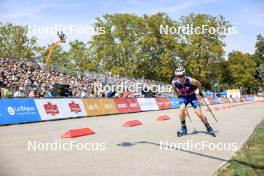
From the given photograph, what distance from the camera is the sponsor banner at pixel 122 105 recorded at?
1106 inches

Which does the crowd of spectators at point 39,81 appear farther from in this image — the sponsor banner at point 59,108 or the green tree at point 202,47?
the green tree at point 202,47

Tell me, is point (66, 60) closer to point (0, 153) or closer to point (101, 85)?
point (101, 85)

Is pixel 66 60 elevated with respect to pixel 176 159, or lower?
elevated

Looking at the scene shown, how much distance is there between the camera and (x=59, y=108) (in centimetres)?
2136

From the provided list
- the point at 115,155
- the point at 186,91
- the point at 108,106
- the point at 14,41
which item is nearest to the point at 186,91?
the point at 186,91

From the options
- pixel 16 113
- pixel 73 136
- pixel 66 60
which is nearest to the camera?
pixel 73 136

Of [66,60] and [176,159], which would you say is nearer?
[176,159]

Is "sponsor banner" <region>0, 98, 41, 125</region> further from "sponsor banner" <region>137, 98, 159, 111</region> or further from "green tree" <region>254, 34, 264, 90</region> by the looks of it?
"green tree" <region>254, 34, 264, 90</region>

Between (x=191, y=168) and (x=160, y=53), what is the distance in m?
66.9

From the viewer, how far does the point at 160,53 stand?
241 ft

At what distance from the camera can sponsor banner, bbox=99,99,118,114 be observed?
26.0 metres

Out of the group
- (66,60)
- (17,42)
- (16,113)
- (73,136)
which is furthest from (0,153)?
(66,60)

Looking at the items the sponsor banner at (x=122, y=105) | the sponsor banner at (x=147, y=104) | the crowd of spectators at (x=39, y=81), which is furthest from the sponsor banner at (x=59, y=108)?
the sponsor banner at (x=147, y=104)

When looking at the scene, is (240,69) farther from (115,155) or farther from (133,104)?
(115,155)
